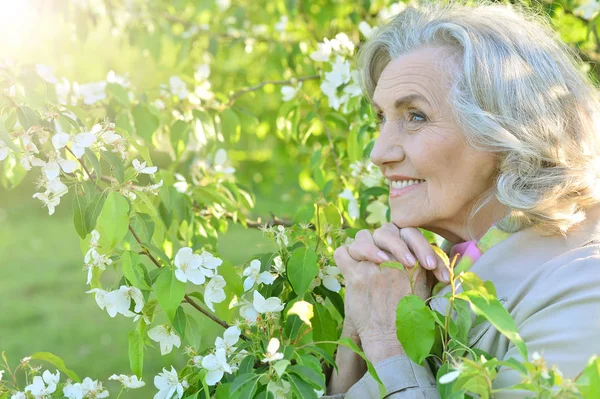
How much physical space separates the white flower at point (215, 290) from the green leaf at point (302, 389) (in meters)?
0.36

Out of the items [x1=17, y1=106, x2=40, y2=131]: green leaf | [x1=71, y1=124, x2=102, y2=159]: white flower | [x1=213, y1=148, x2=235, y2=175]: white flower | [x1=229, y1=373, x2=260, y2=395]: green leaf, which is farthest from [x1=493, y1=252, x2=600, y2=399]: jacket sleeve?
[x1=213, y1=148, x2=235, y2=175]: white flower

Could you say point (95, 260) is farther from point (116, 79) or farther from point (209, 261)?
point (116, 79)

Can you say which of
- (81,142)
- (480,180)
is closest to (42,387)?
(81,142)

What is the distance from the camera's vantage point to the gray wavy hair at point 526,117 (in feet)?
5.93

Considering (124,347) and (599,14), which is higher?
(599,14)

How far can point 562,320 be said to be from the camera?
153cm

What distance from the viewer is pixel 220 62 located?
547 centimetres

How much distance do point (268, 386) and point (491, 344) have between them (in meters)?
0.56

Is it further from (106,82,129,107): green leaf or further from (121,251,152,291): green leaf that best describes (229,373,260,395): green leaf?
(106,82,129,107): green leaf

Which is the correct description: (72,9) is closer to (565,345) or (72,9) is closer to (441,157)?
(441,157)

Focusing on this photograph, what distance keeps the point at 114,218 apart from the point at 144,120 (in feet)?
3.77

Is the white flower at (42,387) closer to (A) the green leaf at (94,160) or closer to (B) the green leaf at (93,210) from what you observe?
(B) the green leaf at (93,210)

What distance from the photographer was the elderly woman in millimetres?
1688

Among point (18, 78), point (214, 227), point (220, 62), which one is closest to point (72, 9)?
point (220, 62)
